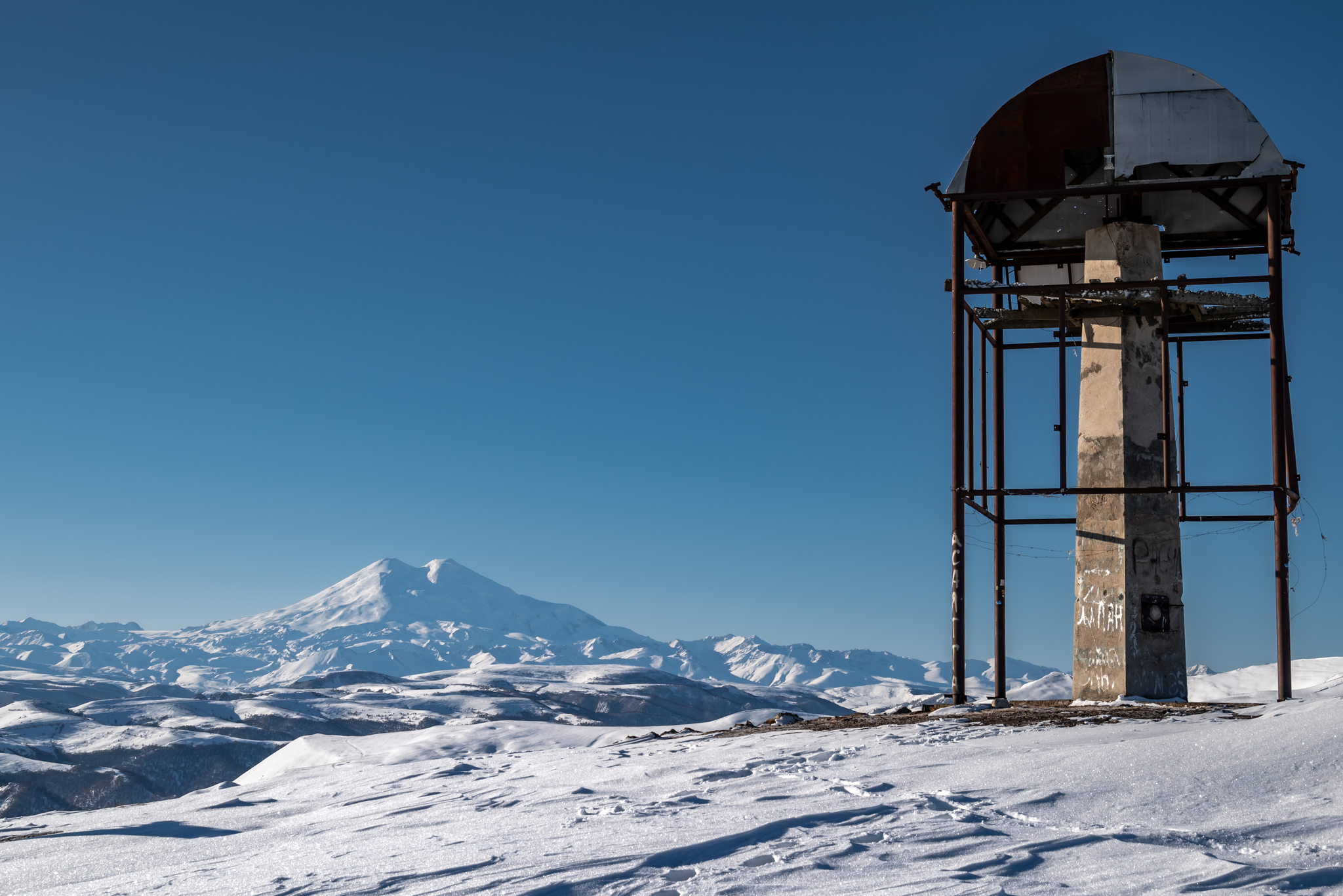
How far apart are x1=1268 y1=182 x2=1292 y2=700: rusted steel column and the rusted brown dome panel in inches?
108

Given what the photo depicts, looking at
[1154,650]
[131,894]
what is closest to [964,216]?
[1154,650]

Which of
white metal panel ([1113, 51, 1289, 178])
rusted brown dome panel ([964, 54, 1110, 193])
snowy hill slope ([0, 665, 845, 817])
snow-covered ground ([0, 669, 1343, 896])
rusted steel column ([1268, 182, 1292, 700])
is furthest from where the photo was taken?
snowy hill slope ([0, 665, 845, 817])

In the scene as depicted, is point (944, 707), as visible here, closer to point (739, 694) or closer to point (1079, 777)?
point (1079, 777)

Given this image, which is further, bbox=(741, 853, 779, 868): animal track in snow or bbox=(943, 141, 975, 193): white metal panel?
bbox=(943, 141, 975, 193): white metal panel

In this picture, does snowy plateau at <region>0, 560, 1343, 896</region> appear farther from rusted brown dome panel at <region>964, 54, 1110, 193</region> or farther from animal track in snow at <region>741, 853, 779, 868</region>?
rusted brown dome panel at <region>964, 54, 1110, 193</region>

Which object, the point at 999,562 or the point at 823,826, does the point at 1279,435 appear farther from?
the point at 823,826

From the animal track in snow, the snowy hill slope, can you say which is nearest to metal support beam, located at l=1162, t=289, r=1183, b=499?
the animal track in snow

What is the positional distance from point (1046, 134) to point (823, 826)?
13105 mm

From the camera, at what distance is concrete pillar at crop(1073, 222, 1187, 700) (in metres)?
16.3

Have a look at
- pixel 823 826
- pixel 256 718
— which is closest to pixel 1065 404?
pixel 823 826

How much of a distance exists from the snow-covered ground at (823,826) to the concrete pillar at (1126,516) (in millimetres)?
4175

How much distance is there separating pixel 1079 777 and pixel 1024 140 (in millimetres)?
11799

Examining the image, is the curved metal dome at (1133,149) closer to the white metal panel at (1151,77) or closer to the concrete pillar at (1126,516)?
the white metal panel at (1151,77)

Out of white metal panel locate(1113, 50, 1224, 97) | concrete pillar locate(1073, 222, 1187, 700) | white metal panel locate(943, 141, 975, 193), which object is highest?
white metal panel locate(1113, 50, 1224, 97)
